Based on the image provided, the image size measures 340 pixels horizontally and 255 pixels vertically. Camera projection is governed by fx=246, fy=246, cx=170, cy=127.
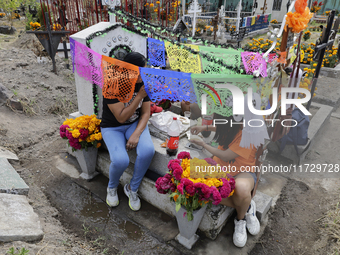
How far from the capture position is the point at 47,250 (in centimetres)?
193

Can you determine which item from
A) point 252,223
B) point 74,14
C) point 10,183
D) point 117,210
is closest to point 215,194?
point 252,223

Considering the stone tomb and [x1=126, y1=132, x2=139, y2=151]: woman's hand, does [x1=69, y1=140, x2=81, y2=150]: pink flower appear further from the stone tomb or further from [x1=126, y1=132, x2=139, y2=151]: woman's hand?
[x1=126, y1=132, x2=139, y2=151]: woman's hand

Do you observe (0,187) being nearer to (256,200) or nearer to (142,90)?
(142,90)

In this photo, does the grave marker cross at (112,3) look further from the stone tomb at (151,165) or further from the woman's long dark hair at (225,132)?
the woman's long dark hair at (225,132)

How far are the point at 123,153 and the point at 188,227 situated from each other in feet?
3.33

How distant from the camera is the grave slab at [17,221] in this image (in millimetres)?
1876

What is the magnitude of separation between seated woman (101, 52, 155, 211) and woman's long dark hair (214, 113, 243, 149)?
835 mm

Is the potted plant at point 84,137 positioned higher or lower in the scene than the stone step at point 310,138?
higher

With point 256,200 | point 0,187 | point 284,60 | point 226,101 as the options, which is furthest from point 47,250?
point 284,60

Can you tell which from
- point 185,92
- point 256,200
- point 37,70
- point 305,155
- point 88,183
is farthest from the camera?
point 37,70

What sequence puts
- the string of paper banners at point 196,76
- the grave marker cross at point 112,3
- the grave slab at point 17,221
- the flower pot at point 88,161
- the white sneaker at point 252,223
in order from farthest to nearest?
1. the grave marker cross at point 112,3
2. the flower pot at point 88,161
3. the white sneaker at point 252,223
4. the string of paper banners at point 196,76
5. the grave slab at point 17,221

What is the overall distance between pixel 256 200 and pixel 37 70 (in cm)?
567

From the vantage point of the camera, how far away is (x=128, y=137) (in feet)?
9.44

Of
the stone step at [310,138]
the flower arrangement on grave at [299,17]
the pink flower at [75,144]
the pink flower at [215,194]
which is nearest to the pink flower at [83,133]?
the pink flower at [75,144]
